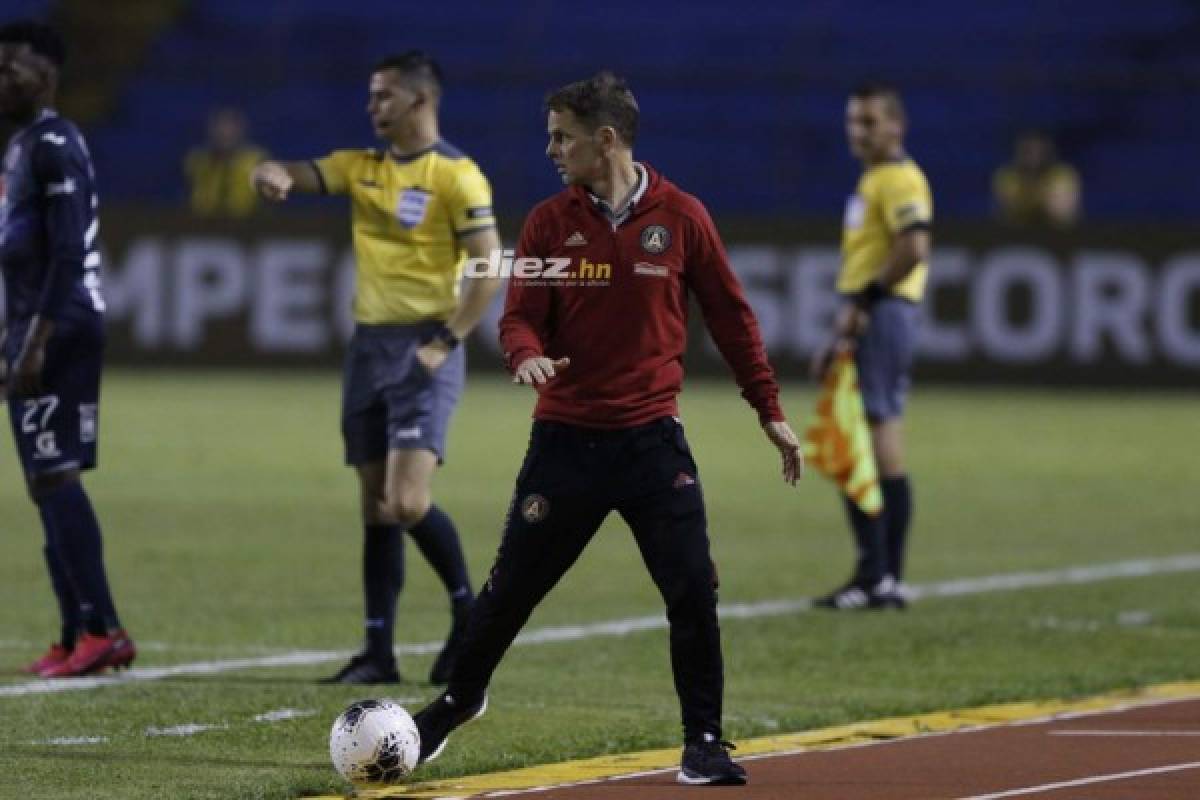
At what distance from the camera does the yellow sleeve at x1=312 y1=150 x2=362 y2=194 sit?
1034 centimetres

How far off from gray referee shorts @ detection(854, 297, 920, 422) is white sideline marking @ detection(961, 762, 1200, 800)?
4751 mm

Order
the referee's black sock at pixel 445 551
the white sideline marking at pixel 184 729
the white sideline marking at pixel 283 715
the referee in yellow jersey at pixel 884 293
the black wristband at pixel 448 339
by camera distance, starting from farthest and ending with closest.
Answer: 1. the referee in yellow jersey at pixel 884 293
2. the referee's black sock at pixel 445 551
3. the black wristband at pixel 448 339
4. the white sideline marking at pixel 283 715
5. the white sideline marking at pixel 184 729

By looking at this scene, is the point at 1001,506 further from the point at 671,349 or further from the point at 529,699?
the point at 671,349

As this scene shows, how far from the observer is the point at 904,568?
1431 centimetres

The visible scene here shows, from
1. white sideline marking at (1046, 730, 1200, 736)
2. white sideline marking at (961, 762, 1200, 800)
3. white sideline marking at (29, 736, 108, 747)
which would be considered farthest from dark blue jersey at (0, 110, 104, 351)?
white sideline marking at (961, 762, 1200, 800)

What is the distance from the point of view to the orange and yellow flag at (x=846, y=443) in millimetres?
13203

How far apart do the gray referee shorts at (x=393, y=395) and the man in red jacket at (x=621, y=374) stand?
2.01 meters

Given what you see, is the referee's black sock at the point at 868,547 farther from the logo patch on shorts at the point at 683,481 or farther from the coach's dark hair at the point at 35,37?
the logo patch on shorts at the point at 683,481

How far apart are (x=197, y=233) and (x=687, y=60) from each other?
6760 mm

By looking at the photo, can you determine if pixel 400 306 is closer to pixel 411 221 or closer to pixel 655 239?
pixel 411 221

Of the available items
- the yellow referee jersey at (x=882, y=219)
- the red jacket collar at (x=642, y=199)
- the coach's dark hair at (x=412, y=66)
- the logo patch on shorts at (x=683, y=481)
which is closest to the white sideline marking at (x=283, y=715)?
the logo patch on shorts at (x=683, y=481)

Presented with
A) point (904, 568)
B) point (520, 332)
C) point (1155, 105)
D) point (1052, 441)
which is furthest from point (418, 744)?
point (1155, 105)

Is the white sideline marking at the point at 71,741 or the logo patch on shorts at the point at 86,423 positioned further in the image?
the logo patch on shorts at the point at 86,423

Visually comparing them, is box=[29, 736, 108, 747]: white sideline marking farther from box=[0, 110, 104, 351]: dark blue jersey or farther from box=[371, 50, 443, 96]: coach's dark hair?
box=[371, 50, 443, 96]: coach's dark hair
